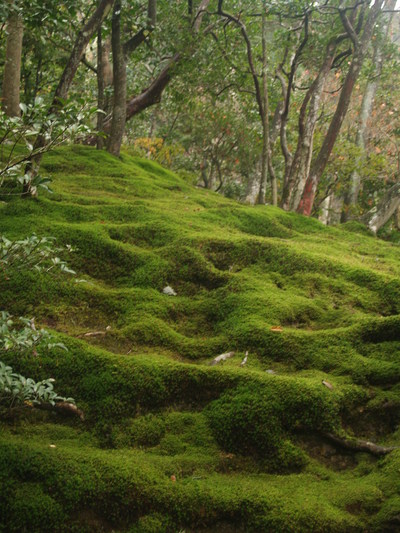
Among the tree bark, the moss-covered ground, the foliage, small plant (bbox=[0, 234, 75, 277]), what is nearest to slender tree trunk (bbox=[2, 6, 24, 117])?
the tree bark

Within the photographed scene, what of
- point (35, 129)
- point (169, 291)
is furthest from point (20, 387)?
point (169, 291)

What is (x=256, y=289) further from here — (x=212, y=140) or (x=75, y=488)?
(x=212, y=140)

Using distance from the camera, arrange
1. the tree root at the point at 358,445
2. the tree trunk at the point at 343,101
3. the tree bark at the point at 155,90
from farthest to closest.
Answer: the tree bark at the point at 155,90 < the tree trunk at the point at 343,101 < the tree root at the point at 358,445

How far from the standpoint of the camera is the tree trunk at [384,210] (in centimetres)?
970

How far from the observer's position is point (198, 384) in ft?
12.3

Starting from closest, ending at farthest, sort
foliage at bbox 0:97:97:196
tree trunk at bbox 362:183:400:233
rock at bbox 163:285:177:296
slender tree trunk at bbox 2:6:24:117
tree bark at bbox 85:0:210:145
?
foliage at bbox 0:97:97:196
rock at bbox 163:285:177:296
slender tree trunk at bbox 2:6:24:117
tree trunk at bbox 362:183:400:233
tree bark at bbox 85:0:210:145

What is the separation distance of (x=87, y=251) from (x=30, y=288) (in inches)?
42.1

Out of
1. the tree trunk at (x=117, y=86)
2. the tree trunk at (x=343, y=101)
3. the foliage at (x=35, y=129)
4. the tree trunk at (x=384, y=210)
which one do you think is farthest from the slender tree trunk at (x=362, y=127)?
the foliage at (x=35, y=129)

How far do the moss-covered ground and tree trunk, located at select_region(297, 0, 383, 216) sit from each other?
336 centimetres

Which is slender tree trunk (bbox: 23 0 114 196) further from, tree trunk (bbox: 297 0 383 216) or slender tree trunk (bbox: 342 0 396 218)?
slender tree trunk (bbox: 342 0 396 218)

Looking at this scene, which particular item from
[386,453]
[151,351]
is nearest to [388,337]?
[386,453]

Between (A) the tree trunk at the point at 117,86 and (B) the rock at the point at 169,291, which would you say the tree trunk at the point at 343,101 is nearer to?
(A) the tree trunk at the point at 117,86

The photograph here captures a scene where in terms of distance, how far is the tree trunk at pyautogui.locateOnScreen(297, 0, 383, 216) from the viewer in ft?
32.2

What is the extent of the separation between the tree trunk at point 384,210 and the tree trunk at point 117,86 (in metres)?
5.46
